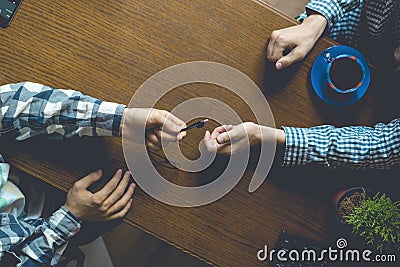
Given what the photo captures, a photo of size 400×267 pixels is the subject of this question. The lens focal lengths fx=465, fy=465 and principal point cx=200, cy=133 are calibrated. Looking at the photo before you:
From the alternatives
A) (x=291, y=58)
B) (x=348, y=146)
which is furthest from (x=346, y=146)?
(x=291, y=58)

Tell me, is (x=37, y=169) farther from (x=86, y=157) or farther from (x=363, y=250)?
(x=363, y=250)

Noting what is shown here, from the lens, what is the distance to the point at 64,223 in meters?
0.99

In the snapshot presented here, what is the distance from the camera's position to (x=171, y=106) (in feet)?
3.07

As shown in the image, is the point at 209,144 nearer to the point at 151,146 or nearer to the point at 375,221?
the point at 151,146

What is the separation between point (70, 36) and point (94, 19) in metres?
0.06

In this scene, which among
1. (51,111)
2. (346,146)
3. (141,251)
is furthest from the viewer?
(141,251)

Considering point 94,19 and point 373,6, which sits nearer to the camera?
point 94,19

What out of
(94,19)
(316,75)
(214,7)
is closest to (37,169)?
(94,19)

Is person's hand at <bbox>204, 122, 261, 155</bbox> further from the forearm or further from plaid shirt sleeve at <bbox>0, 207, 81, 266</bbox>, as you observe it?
plaid shirt sleeve at <bbox>0, 207, 81, 266</bbox>

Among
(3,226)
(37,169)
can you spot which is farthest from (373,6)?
(3,226)

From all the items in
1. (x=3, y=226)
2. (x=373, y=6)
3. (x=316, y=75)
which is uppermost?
(x=373, y=6)

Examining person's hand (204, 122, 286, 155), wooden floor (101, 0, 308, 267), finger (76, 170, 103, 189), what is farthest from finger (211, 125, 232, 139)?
wooden floor (101, 0, 308, 267)

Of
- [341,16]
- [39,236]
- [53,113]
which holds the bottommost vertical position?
[39,236]

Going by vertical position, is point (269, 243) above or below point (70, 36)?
below
